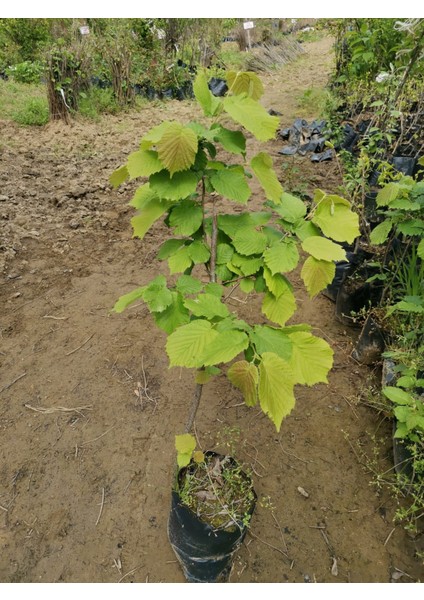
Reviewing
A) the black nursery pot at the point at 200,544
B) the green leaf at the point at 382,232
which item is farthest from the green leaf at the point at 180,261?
the green leaf at the point at 382,232

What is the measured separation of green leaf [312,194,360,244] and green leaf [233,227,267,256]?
17 centimetres

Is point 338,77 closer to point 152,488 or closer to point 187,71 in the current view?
point 187,71

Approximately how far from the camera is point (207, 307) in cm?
120

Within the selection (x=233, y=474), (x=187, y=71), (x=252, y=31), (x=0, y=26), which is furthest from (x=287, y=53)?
(x=233, y=474)

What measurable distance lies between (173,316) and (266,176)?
1.66 feet

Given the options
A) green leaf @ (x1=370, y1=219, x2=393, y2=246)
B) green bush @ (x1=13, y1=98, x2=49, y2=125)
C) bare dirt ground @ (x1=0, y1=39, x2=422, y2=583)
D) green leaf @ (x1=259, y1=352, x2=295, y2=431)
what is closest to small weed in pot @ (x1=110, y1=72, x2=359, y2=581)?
green leaf @ (x1=259, y1=352, x2=295, y2=431)

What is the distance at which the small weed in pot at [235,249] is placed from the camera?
1083 mm

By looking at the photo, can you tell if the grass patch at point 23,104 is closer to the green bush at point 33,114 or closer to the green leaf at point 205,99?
the green bush at point 33,114

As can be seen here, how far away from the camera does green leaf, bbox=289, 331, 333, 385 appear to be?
3.82 feet

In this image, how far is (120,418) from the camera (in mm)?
2357

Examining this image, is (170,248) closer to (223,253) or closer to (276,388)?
(223,253)

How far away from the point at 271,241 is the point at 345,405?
151 centimetres

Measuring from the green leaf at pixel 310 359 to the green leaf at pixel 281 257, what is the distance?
206 mm

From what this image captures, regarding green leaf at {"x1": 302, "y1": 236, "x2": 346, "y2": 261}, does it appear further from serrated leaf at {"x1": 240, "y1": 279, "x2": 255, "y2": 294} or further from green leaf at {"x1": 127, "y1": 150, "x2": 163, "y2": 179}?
green leaf at {"x1": 127, "y1": 150, "x2": 163, "y2": 179}
